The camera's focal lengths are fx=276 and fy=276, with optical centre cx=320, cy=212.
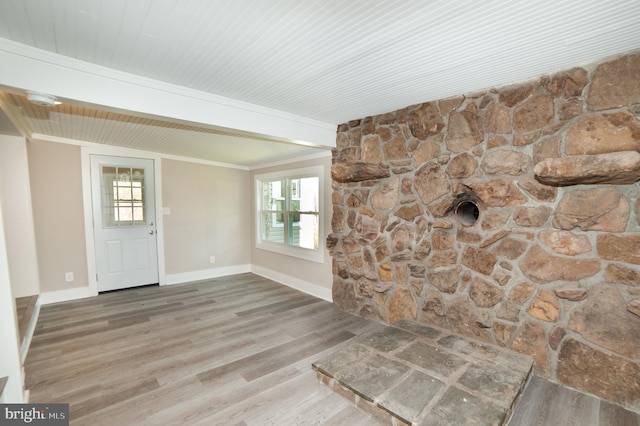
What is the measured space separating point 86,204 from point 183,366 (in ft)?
10.5

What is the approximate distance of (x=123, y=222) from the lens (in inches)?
175

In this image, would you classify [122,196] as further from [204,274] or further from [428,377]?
[428,377]

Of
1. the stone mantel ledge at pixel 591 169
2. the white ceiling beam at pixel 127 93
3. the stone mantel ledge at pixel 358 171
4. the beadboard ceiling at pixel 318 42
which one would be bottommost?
the stone mantel ledge at pixel 591 169

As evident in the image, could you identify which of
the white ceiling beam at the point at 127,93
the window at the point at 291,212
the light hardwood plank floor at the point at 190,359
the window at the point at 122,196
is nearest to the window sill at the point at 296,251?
the window at the point at 291,212

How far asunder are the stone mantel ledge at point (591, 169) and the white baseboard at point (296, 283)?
2907mm

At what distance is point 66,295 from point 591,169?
6.04 meters

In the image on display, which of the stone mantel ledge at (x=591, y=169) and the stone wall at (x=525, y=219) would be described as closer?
the stone mantel ledge at (x=591, y=169)

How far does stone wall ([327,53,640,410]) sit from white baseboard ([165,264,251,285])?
3307 millimetres

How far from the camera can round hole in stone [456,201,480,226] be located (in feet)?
8.87

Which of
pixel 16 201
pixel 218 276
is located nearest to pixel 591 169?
pixel 218 276

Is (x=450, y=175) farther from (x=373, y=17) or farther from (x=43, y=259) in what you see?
(x=43, y=259)

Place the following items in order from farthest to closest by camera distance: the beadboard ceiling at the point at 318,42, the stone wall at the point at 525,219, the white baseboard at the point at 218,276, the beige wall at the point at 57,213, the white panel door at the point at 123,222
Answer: the white panel door at the point at 123,222 < the white baseboard at the point at 218,276 < the beige wall at the point at 57,213 < the stone wall at the point at 525,219 < the beadboard ceiling at the point at 318,42

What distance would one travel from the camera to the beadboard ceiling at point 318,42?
1.39 m

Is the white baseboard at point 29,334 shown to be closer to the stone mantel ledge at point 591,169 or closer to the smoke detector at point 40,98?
the smoke detector at point 40,98
